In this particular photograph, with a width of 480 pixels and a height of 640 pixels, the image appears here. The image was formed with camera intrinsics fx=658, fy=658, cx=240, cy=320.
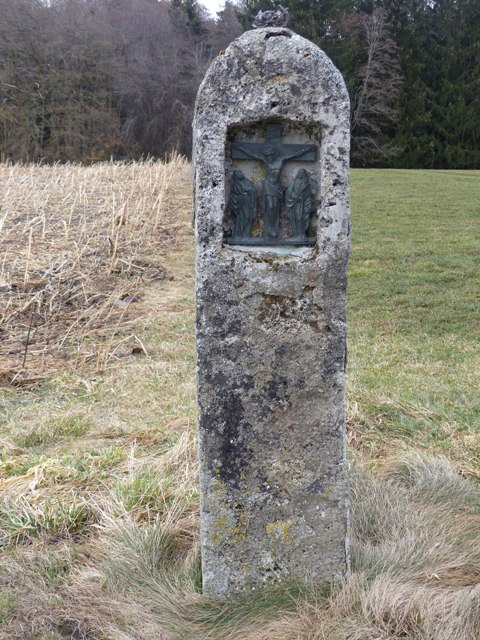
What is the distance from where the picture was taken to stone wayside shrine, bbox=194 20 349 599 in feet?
8.05

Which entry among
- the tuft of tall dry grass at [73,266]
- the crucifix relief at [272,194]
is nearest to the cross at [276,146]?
the crucifix relief at [272,194]

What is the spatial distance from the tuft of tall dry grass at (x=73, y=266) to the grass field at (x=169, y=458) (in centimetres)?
4

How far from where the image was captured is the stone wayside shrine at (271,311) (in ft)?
8.05

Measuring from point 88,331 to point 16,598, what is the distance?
159 inches

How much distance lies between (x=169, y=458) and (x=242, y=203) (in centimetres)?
171

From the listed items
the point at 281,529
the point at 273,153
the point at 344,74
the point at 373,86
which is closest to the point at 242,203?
the point at 273,153

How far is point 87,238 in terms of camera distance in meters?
9.88

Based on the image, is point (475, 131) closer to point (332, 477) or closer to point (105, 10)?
point (105, 10)

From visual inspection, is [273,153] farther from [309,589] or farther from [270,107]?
[309,589]

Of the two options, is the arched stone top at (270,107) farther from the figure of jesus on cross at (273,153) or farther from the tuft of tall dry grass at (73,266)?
the tuft of tall dry grass at (73,266)

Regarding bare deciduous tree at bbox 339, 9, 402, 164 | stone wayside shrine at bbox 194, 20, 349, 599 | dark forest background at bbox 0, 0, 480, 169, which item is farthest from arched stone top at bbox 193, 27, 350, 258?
bare deciduous tree at bbox 339, 9, 402, 164

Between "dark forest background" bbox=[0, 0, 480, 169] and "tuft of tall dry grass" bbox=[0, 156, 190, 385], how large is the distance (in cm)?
1462

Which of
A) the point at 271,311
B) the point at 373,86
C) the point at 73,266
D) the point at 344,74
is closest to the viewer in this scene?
the point at 271,311

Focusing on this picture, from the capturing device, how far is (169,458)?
12.1 feet
